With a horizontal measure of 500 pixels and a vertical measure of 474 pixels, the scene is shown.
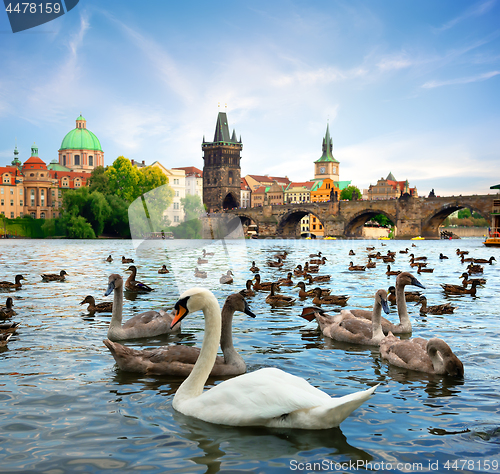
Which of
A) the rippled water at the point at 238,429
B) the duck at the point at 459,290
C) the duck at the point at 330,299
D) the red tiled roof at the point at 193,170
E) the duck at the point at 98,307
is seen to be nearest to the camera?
the rippled water at the point at 238,429

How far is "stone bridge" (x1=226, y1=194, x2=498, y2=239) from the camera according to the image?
72213 millimetres

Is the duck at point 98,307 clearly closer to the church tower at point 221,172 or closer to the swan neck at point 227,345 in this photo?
the swan neck at point 227,345

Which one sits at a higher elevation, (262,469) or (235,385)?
(235,385)

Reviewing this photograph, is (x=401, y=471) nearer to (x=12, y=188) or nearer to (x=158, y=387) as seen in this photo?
(x=158, y=387)

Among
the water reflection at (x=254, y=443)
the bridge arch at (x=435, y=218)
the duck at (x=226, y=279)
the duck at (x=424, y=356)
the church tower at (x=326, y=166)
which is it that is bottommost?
the water reflection at (x=254, y=443)

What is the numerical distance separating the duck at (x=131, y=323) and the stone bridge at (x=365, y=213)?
66.5 metres

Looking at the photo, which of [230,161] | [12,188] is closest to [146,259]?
[12,188]

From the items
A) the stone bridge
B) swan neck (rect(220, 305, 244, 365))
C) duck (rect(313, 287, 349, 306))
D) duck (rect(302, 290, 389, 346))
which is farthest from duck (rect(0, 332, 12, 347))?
the stone bridge

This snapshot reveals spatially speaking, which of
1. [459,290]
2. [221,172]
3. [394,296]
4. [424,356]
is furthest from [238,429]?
[221,172]

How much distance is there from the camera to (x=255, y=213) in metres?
96.2

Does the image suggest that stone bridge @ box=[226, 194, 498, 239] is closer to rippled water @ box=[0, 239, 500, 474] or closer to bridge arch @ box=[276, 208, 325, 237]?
bridge arch @ box=[276, 208, 325, 237]

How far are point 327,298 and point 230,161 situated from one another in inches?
4527

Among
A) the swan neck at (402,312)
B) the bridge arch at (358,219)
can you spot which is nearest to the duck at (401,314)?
the swan neck at (402,312)

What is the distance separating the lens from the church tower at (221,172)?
122688mm
